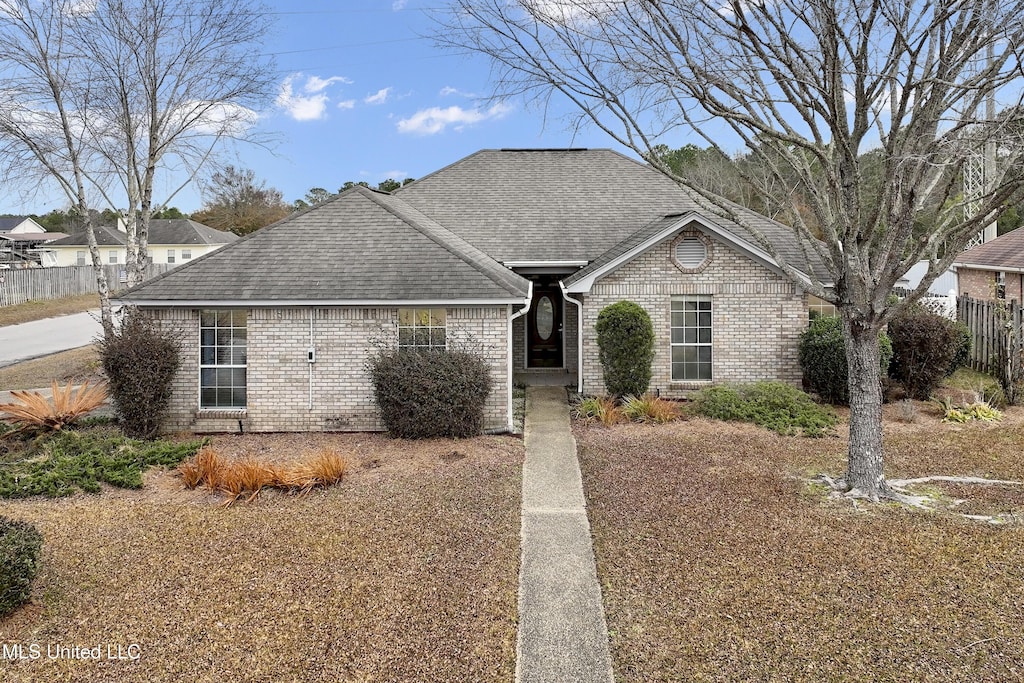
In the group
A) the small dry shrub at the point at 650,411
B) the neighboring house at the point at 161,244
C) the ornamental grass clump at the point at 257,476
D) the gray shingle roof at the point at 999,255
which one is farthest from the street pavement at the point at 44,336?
the gray shingle roof at the point at 999,255

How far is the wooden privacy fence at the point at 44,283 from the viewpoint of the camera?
3322 centimetres

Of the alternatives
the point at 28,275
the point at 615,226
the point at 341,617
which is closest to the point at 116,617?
the point at 341,617

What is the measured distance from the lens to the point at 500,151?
20484mm

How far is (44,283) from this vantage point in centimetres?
3591

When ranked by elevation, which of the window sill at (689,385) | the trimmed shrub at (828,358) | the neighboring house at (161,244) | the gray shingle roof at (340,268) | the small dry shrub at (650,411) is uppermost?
the neighboring house at (161,244)

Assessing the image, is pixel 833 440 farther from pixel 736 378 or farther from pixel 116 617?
pixel 116 617

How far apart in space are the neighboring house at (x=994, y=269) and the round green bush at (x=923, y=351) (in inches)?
305

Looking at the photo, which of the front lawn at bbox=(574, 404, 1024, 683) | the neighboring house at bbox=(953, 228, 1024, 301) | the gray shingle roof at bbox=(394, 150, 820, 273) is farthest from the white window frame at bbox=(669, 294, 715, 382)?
the neighboring house at bbox=(953, 228, 1024, 301)

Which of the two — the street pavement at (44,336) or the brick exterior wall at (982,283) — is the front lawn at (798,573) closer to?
the brick exterior wall at (982,283)

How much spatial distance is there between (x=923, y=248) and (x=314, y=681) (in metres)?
7.51

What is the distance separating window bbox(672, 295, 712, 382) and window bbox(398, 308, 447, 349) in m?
5.27

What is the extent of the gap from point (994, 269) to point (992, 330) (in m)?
8.65

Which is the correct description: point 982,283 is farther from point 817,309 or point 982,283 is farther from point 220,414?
point 220,414

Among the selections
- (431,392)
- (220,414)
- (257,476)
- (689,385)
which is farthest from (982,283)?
(257,476)
